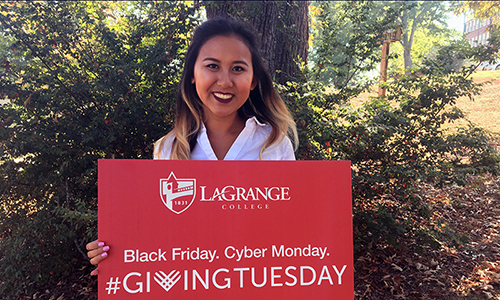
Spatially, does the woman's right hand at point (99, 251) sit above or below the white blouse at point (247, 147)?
below

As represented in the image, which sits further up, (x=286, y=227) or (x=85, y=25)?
(x=85, y=25)

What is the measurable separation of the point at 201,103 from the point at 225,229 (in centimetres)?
114

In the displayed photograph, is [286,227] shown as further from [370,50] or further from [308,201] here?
[370,50]

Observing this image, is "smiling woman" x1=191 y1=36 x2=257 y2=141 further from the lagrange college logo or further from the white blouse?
the lagrange college logo

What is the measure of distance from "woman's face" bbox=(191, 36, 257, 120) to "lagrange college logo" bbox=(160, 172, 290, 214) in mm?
707

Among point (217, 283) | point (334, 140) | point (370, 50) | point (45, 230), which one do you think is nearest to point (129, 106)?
point (45, 230)

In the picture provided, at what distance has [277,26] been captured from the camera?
4473 millimetres

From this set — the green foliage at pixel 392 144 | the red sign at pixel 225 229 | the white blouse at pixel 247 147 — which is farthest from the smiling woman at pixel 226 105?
the green foliage at pixel 392 144

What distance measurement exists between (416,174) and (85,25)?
391 cm

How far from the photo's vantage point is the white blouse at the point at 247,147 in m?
2.35

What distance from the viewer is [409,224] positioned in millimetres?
3645

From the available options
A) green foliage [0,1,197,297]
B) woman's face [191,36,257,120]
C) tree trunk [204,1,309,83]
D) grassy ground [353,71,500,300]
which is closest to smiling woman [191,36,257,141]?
woman's face [191,36,257,120]

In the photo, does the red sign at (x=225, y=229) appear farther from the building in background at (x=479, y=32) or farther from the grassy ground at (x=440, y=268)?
the building in background at (x=479, y=32)

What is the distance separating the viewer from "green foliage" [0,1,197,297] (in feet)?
11.1
